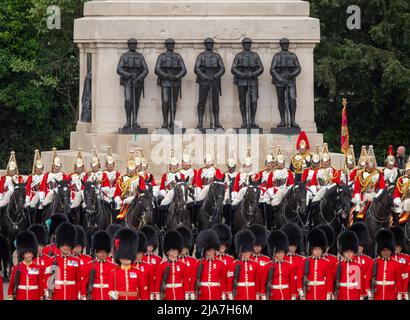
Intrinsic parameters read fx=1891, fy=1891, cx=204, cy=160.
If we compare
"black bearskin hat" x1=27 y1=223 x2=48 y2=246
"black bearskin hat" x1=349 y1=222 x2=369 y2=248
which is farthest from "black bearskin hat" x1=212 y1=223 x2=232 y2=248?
"black bearskin hat" x1=27 y1=223 x2=48 y2=246

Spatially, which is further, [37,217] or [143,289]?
[37,217]

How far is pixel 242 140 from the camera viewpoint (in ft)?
135

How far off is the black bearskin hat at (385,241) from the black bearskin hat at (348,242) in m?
0.52

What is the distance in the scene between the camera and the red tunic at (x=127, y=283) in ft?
82.6

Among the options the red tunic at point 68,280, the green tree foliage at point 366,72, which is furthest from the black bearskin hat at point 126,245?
the green tree foliage at point 366,72

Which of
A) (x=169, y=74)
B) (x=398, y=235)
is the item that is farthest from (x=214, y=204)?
(x=169, y=74)

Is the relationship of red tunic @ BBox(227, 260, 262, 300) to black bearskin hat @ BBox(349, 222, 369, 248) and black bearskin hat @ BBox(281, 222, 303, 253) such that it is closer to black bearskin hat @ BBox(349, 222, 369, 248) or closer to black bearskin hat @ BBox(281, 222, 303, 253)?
black bearskin hat @ BBox(281, 222, 303, 253)

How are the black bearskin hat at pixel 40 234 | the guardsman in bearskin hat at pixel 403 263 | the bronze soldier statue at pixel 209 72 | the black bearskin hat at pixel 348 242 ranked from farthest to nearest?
the bronze soldier statue at pixel 209 72, the black bearskin hat at pixel 40 234, the black bearskin hat at pixel 348 242, the guardsman in bearskin hat at pixel 403 263

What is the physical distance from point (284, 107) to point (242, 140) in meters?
1.33

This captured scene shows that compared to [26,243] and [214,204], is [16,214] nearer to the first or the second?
[214,204]

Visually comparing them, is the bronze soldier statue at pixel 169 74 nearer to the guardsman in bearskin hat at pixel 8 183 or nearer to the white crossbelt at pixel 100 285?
the guardsman in bearskin hat at pixel 8 183

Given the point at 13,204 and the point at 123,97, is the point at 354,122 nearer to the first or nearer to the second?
the point at 123,97
